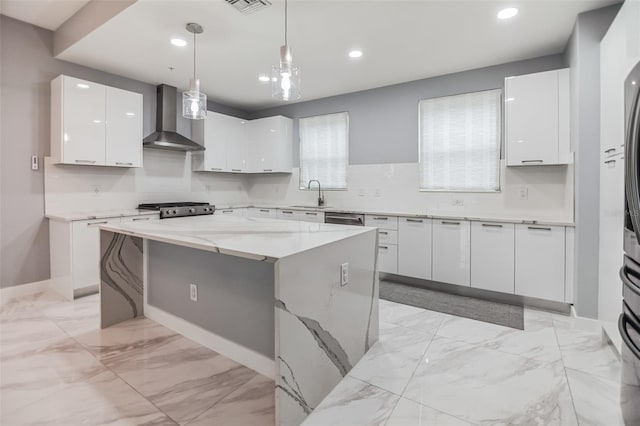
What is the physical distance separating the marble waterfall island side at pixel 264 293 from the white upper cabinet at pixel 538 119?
2.00 metres

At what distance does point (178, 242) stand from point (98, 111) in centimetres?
280

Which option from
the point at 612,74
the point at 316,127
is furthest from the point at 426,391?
the point at 316,127

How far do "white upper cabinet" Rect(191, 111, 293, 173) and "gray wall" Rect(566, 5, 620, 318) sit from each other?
370cm

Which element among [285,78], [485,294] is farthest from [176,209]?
[485,294]

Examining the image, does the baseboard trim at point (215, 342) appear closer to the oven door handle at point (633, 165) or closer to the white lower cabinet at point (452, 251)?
the oven door handle at point (633, 165)

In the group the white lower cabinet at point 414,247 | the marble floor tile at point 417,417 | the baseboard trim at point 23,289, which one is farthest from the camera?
the white lower cabinet at point 414,247

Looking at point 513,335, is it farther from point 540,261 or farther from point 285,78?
point 285,78

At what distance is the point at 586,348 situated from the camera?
2.22 metres

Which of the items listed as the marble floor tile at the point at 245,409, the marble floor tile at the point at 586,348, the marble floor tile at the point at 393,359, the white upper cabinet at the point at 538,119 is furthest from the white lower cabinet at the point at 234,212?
the marble floor tile at the point at 586,348

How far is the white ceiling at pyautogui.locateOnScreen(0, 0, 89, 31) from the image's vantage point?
2.91m

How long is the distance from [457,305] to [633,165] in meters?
2.04

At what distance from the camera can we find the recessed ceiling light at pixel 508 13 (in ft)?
8.07

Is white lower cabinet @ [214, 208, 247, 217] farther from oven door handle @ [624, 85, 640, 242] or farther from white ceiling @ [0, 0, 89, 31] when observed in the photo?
oven door handle @ [624, 85, 640, 242]

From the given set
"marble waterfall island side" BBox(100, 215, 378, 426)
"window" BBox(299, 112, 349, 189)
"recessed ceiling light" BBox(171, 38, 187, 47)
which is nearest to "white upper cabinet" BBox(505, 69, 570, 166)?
"marble waterfall island side" BBox(100, 215, 378, 426)
